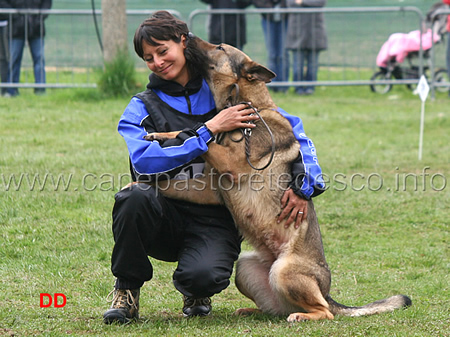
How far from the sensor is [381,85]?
13.4m

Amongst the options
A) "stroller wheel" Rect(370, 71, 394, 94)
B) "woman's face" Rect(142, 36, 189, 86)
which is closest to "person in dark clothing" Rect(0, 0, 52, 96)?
"stroller wheel" Rect(370, 71, 394, 94)

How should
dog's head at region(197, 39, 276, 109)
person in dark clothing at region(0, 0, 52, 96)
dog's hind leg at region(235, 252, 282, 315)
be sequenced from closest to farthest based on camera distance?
dog's hind leg at region(235, 252, 282, 315), dog's head at region(197, 39, 276, 109), person in dark clothing at region(0, 0, 52, 96)

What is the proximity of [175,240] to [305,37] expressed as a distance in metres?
8.71

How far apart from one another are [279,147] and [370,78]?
10088 millimetres

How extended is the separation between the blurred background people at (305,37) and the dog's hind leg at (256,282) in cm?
839

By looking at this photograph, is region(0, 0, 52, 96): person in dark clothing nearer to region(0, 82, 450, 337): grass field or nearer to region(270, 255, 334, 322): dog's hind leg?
region(0, 82, 450, 337): grass field

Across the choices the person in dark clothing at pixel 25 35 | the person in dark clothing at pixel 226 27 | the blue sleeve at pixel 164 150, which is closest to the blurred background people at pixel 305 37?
the person in dark clothing at pixel 226 27

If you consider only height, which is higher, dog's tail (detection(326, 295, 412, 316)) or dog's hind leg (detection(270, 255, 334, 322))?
dog's hind leg (detection(270, 255, 334, 322))

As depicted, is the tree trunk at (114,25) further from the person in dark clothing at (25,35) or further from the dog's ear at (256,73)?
the dog's ear at (256,73)

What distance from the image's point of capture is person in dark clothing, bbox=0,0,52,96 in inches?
415

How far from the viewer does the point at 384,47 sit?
1340 centimetres

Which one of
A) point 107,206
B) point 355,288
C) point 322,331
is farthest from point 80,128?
point 322,331

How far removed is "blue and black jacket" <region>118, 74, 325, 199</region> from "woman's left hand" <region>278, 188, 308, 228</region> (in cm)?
4

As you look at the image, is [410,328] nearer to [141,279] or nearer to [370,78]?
[141,279]
